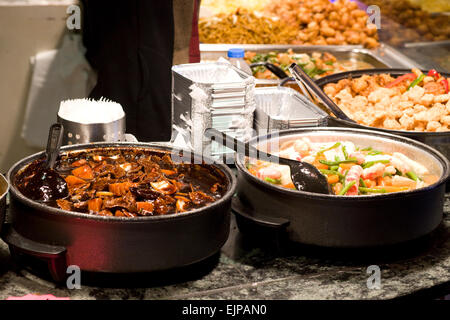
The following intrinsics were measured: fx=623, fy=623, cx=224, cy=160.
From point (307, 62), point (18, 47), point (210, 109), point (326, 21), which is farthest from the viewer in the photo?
point (326, 21)

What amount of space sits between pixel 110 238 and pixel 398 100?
1.55 m

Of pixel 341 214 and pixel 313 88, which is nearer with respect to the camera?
pixel 341 214

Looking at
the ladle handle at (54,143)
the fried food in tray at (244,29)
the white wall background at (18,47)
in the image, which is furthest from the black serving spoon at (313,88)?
the fried food in tray at (244,29)

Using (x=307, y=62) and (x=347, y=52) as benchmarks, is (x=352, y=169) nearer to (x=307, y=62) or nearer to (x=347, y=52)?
(x=307, y=62)

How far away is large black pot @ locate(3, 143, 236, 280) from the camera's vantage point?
1355 millimetres

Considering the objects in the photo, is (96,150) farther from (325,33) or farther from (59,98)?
(325,33)

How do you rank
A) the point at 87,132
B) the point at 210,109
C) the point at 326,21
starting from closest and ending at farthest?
1. the point at 87,132
2. the point at 210,109
3. the point at 326,21

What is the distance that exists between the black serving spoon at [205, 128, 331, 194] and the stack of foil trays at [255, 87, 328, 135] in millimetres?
483

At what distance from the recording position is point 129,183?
158cm

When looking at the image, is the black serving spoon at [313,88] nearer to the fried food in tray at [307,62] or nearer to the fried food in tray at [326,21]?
the fried food in tray at [307,62]

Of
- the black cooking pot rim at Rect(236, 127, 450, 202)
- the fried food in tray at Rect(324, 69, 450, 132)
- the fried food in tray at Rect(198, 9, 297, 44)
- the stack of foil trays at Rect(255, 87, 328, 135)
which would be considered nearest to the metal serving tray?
the fried food in tray at Rect(198, 9, 297, 44)

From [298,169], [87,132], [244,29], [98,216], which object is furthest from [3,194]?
[244,29]
